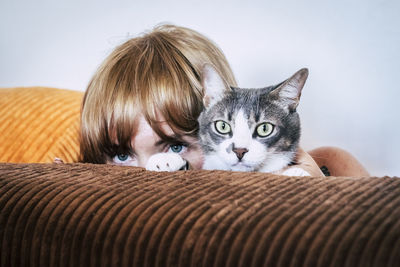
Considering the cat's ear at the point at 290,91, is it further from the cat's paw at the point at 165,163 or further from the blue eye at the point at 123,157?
the blue eye at the point at 123,157

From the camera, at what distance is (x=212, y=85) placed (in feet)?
3.28

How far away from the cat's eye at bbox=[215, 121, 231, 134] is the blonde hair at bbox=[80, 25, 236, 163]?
5.2 inches

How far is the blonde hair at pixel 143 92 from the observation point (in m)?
1.02

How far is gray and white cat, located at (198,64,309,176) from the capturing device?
2.82ft

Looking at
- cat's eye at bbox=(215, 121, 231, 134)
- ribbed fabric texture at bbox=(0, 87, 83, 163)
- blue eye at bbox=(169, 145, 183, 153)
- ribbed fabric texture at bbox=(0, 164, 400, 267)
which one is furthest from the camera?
ribbed fabric texture at bbox=(0, 87, 83, 163)

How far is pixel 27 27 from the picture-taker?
2.00 metres

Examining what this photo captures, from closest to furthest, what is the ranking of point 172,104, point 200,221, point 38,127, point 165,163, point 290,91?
point 200,221 → point 165,163 → point 290,91 → point 172,104 → point 38,127

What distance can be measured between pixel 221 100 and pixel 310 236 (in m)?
0.64

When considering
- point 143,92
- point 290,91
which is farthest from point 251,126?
point 143,92

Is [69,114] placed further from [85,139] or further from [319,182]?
[319,182]

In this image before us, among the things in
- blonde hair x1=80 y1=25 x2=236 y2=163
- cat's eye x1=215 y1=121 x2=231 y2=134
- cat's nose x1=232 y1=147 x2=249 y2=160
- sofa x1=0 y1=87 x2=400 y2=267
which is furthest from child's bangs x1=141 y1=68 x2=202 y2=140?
sofa x1=0 y1=87 x2=400 y2=267

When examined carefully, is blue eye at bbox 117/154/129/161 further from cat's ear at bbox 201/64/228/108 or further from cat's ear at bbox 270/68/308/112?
cat's ear at bbox 270/68/308/112

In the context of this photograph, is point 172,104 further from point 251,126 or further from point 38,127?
point 38,127

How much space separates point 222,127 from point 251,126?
0.28 feet
